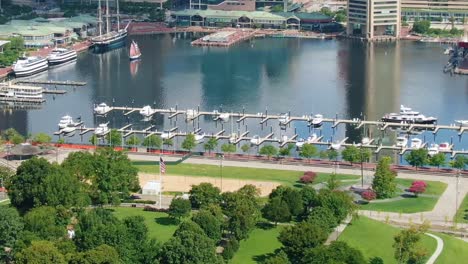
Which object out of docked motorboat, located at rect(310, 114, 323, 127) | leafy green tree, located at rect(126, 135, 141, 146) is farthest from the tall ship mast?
leafy green tree, located at rect(126, 135, 141, 146)

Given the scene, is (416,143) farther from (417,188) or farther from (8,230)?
(8,230)

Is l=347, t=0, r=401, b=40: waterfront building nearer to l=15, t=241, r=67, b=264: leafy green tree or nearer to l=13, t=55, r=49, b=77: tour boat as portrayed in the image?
l=13, t=55, r=49, b=77: tour boat

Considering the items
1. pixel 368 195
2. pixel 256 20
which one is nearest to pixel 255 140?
pixel 368 195

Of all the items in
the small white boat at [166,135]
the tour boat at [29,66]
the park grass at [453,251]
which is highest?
the tour boat at [29,66]

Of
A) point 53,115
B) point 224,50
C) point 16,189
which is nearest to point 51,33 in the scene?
point 224,50

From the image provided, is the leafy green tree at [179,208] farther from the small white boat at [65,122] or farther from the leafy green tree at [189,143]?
the small white boat at [65,122]

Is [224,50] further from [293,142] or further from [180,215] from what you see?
[180,215]

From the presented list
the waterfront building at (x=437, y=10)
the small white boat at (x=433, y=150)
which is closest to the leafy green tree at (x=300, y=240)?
the small white boat at (x=433, y=150)
